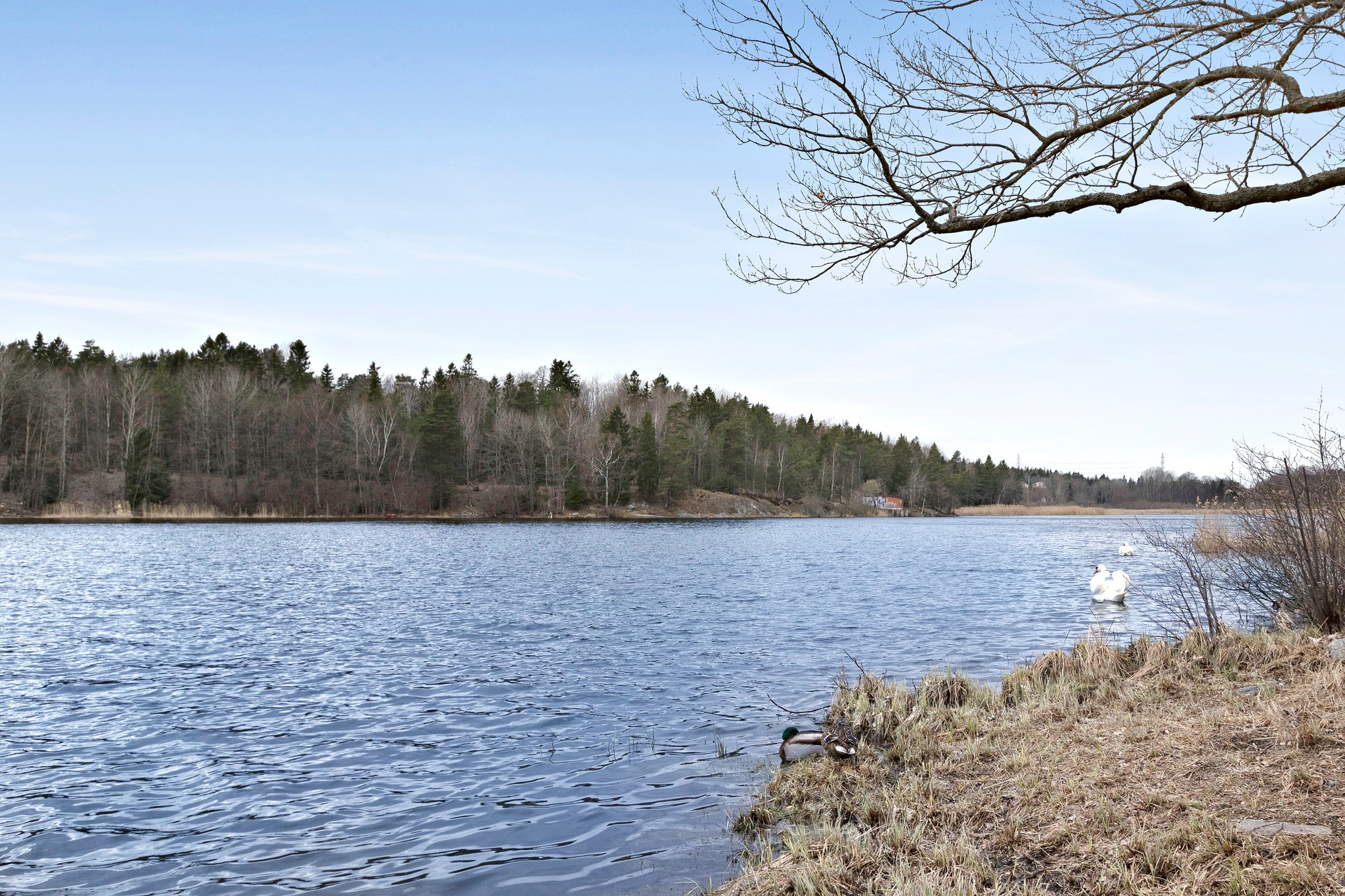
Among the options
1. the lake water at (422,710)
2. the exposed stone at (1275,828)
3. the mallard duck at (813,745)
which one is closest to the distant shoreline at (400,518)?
the lake water at (422,710)

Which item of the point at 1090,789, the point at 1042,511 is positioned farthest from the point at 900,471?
the point at 1090,789

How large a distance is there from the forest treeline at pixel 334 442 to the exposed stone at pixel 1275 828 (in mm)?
85438

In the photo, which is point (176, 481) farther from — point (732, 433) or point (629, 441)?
point (732, 433)

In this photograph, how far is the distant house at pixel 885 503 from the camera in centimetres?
13650

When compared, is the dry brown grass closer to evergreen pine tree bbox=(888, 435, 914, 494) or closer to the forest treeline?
evergreen pine tree bbox=(888, 435, 914, 494)

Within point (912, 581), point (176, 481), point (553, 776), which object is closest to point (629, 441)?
point (176, 481)

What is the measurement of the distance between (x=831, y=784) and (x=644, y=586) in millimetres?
20123

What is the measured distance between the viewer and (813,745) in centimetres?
916

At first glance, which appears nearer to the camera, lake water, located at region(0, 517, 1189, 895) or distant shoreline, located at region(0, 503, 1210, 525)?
lake water, located at region(0, 517, 1189, 895)

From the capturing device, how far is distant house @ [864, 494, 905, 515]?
136500mm

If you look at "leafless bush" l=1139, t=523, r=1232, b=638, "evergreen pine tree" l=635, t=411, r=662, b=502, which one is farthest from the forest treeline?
"leafless bush" l=1139, t=523, r=1232, b=638

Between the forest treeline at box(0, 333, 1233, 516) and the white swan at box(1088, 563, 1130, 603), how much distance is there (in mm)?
70101

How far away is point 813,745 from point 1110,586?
59.3 ft

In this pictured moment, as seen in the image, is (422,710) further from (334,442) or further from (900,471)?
(900,471)
